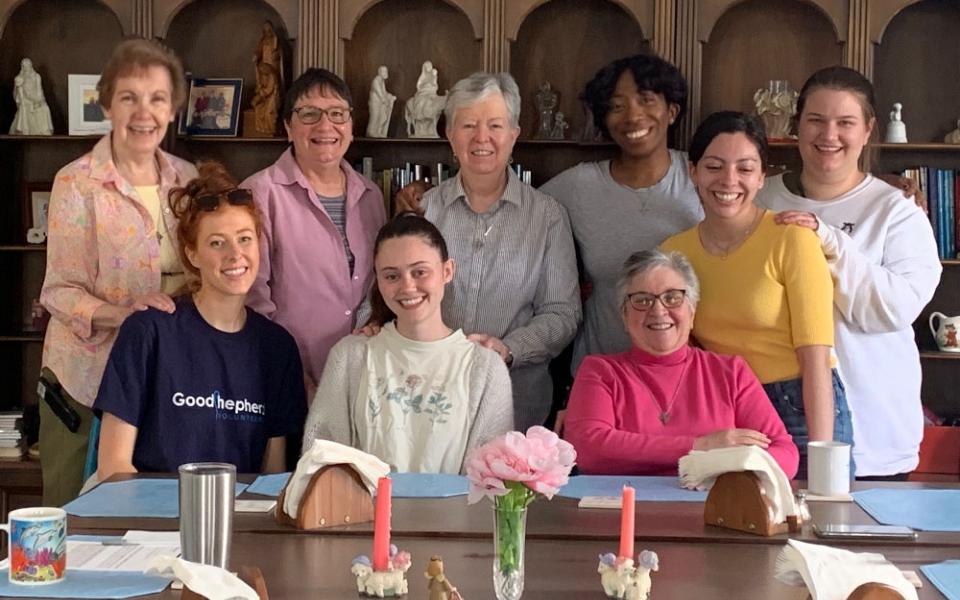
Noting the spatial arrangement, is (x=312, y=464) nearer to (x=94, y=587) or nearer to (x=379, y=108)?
(x=94, y=587)

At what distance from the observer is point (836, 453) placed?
2.41m

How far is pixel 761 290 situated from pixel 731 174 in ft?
0.97

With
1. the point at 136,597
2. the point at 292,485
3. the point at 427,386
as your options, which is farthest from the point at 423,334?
the point at 136,597

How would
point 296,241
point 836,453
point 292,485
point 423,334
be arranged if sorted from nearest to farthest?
point 292,485, point 836,453, point 423,334, point 296,241

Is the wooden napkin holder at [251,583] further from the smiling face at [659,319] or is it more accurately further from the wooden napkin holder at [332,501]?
the smiling face at [659,319]

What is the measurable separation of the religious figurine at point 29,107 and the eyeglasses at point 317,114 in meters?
1.42

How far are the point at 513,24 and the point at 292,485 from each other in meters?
2.48

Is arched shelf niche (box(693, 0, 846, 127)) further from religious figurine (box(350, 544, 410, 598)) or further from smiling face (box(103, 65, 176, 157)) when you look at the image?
religious figurine (box(350, 544, 410, 598))

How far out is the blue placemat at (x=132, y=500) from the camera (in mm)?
2223

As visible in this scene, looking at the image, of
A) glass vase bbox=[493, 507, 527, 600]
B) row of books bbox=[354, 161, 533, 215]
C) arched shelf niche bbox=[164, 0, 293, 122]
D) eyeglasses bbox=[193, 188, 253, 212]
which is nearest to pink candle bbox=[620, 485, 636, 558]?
glass vase bbox=[493, 507, 527, 600]

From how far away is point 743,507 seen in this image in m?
2.12

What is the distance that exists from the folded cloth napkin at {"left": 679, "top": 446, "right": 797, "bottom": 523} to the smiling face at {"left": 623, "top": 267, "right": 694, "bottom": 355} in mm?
666

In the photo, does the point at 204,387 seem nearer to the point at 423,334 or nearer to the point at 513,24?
the point at 423,334

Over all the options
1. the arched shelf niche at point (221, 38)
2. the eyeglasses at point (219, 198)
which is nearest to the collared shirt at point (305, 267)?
the eyeglasses at point (219, 198)
